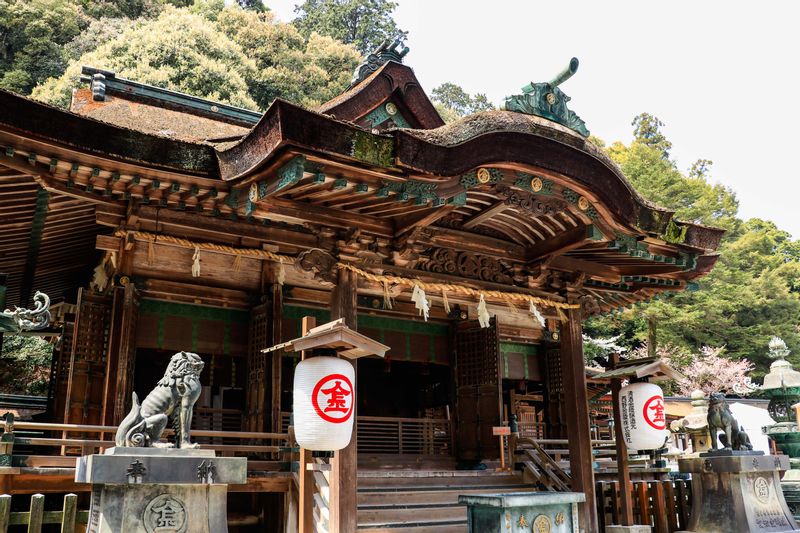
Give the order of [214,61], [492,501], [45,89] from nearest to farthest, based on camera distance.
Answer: [492,501] < [45,89] < [214,61]

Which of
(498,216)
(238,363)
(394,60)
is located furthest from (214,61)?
(498,216)

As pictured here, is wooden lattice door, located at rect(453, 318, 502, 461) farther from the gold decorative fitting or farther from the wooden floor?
the gold decorative fitting

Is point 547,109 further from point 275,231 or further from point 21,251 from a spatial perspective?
point 21,251

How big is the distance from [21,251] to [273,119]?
5087 mm

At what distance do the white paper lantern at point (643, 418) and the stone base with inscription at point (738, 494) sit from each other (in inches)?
27.6

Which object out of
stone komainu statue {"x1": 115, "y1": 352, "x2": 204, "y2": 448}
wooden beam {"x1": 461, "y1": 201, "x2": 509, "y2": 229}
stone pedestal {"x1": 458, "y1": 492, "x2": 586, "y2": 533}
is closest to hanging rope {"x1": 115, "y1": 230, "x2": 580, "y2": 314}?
wooden beam {"x1": 461, "y1": 201, "x2": 509, "y2": 229}

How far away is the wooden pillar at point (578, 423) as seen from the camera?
954 centimetres

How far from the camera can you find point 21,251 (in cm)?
911

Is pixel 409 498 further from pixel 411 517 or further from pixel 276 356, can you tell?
pixel 276 356

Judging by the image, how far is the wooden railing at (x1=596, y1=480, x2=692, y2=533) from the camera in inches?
385

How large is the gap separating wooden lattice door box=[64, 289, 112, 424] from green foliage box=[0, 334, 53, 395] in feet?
46.5

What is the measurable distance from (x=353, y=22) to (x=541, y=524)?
50103mm

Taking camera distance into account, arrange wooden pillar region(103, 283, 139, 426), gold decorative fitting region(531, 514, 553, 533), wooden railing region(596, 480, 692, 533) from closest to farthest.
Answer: gold decorative fitting region(531, 514, 553, 533) < wooden pillar region(103, 283, 139, 426) < wooden railing region(596, 480, 692, 533)

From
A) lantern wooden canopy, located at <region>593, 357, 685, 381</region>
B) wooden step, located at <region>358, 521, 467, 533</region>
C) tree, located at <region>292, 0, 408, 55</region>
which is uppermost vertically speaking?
tree, located at <region>292, 0, 408, 55</region>
